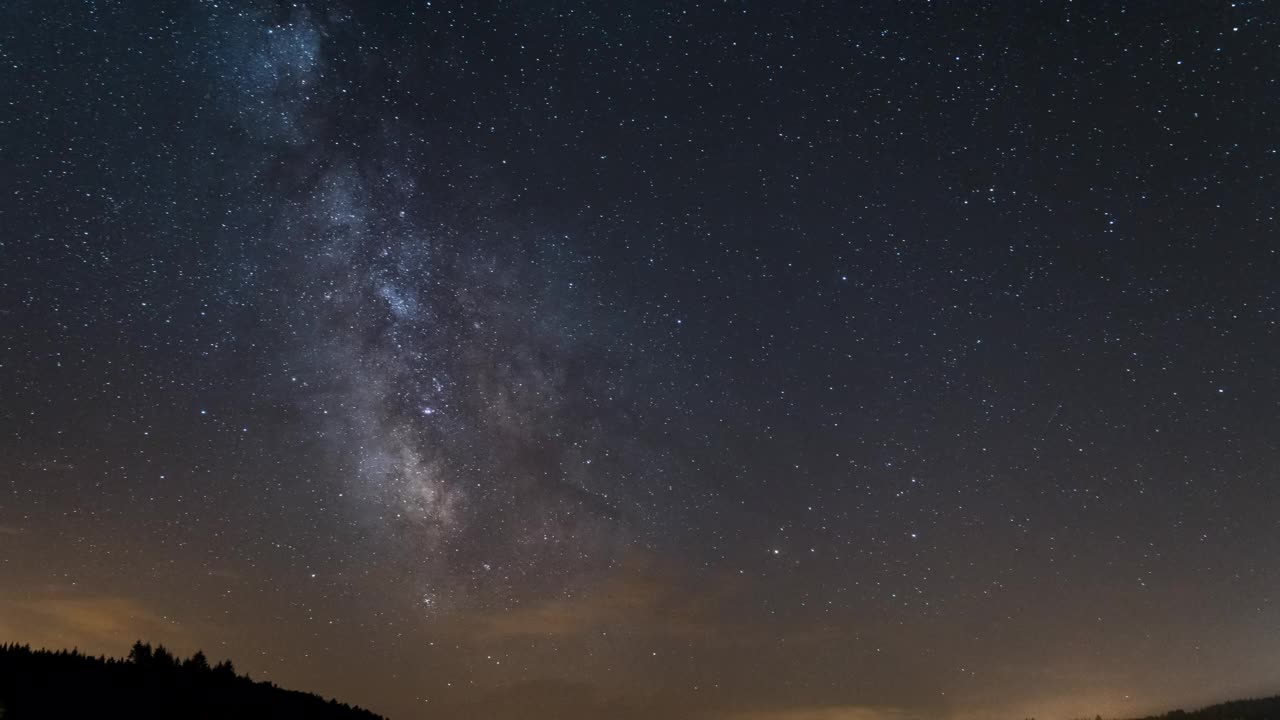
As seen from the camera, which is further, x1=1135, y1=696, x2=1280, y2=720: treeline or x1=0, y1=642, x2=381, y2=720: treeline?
x1=1135, y1=696, x2=1280, y2=720: treeline

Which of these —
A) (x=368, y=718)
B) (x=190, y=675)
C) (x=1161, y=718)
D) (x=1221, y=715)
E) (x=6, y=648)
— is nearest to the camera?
(x=6, y=648)

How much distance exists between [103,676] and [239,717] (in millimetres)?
2862

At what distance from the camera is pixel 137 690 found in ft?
53.8

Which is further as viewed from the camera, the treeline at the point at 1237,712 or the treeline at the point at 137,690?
the treeline at the point at 1237,712

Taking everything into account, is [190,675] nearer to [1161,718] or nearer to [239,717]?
[239,717]

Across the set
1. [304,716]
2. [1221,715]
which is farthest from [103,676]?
[1221,715]

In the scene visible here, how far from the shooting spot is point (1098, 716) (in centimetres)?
3391

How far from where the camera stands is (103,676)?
16.7m

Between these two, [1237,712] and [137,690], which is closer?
[137,690]

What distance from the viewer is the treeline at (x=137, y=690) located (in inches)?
574

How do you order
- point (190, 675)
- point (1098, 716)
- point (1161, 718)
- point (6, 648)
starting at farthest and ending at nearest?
point (1098, 716)
point (1161, 718)
point (190, 675)
point (6, 648)

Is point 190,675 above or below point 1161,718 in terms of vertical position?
above

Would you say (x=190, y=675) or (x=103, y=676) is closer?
(x=103, y=676)

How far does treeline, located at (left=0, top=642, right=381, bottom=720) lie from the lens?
1458 cm
